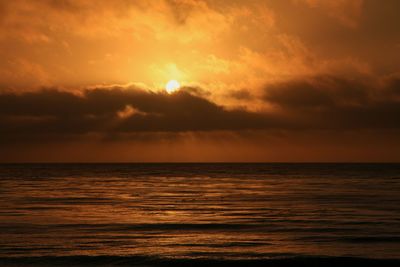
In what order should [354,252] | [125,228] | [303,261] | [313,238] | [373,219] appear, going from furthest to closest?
[373,219] < [125,228] < [313,238] < [354,252] < [303,261]

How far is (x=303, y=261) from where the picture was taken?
25766 mm

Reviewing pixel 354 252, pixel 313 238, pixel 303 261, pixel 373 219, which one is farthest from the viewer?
pixel 373 219

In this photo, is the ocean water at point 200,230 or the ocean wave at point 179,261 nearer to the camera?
the ocean wave at point 179,261

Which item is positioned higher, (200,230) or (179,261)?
(200,230)

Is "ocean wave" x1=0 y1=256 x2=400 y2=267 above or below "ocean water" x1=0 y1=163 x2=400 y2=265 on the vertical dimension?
below

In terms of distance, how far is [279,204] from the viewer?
54812 mm

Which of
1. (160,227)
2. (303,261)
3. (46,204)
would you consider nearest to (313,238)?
(303,261)

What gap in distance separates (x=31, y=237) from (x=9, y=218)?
990 centimetres

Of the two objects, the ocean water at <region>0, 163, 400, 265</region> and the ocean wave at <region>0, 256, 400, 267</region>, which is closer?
the ocean wave at <region>0, 256, 400, 267</region>

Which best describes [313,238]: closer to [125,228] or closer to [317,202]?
[125,228]

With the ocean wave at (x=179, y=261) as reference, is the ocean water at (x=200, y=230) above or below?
above

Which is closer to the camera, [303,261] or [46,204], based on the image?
[303,261]

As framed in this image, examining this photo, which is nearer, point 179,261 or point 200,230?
point 179,261

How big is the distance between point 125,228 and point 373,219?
1856cm
